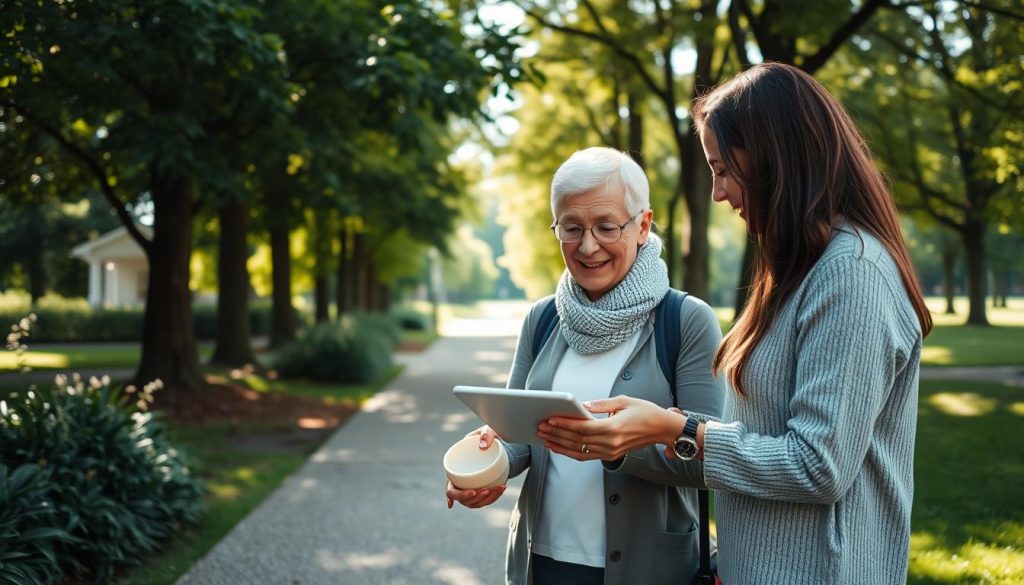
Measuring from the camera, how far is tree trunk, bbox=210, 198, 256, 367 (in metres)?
18.0

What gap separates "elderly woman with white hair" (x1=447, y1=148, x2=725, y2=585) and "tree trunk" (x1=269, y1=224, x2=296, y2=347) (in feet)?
63.9

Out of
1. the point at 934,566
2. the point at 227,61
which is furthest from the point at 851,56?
the point at 934,566

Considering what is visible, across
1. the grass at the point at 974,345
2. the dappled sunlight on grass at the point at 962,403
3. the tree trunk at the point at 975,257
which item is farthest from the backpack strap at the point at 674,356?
the tree trunk at the point at 975,257

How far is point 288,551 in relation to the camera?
240 inches

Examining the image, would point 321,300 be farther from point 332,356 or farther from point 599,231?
point 599,231

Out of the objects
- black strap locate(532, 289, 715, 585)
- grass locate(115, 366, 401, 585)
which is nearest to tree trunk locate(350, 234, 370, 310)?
grass locate(115, 366, 401, 585)

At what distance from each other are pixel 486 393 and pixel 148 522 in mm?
4719

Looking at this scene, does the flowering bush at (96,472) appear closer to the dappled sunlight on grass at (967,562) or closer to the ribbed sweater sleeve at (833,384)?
the ribbed sweater sleeve at (833,384)

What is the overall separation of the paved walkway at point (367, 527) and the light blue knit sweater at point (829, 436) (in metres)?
3.83

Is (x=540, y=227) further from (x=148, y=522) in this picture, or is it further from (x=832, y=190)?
(x=832, y=190)

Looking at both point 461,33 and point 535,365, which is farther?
point 461,33

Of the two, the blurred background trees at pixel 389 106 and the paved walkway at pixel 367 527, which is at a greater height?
the blurred background trees at pixel 389 106

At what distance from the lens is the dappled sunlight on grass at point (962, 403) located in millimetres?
11281

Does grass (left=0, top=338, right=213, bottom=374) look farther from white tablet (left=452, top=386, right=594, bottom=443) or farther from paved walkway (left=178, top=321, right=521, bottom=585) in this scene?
white tablet (left=452, top=386, right=594, bottom=443)
